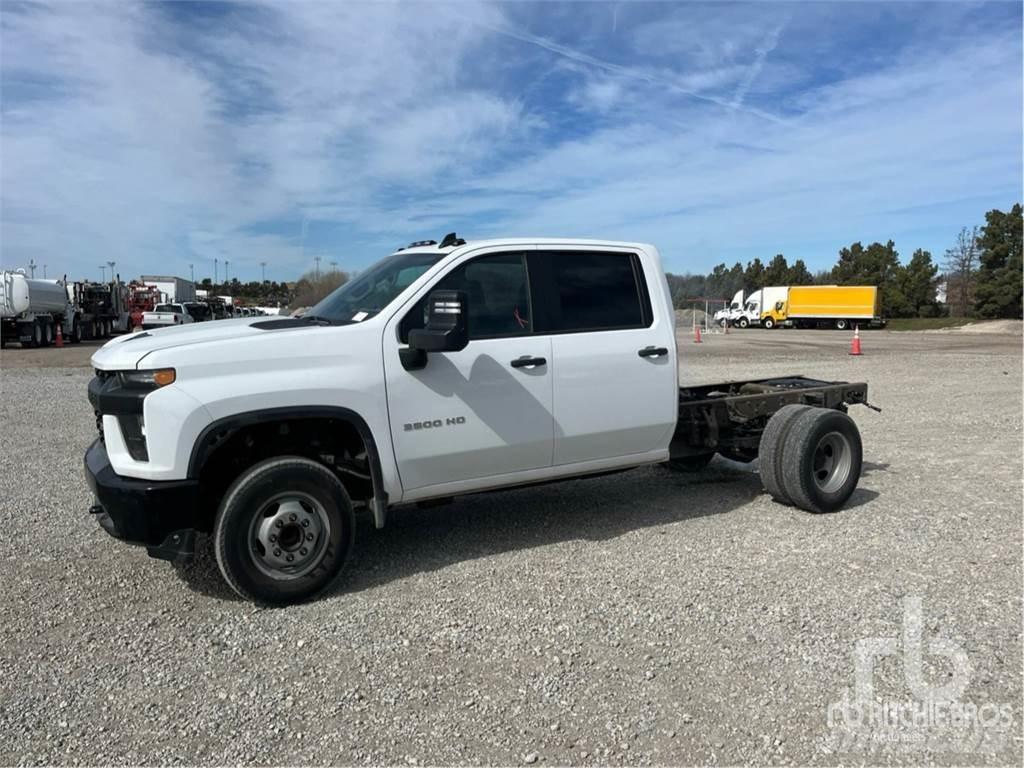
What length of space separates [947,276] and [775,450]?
2769 inches

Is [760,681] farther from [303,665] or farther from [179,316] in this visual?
[179,316]

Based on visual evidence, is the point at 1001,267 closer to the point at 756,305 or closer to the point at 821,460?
the point at 756,305

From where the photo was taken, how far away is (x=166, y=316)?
3447 cm

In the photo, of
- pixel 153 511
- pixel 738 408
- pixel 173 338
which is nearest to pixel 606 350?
pixel 738 408

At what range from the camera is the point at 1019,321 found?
4838 centimetres

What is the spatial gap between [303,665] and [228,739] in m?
0.60

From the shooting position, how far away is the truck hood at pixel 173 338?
13.4 ft

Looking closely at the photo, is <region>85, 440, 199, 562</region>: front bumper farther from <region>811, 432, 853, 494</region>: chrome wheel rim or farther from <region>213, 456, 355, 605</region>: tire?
<region>811, 432, 853, 494</region>: chrome wheel rim

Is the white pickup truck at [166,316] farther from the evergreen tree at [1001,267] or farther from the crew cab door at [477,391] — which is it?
the evergreen tree at [1001,267]

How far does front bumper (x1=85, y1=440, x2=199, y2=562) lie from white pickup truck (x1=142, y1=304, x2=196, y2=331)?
31.0 meters

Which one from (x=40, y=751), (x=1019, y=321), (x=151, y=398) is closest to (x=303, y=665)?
(x=40, y=751)

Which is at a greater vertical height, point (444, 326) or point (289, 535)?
point (444, 326)

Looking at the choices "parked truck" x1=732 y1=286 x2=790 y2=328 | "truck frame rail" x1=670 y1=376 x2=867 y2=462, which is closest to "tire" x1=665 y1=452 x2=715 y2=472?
"truck frame rail" x1=670 y1=376 x2=867 y2=462

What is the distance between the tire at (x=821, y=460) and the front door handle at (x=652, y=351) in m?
1.41
